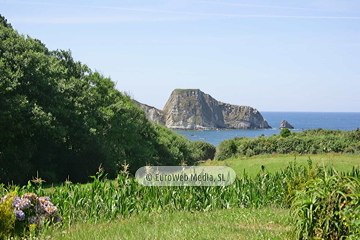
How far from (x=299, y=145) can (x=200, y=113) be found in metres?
137

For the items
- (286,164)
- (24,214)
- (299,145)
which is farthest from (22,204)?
(299,145)

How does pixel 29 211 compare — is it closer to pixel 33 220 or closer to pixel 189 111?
pixel 33 220

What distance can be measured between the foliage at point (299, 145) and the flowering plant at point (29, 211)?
27.1m

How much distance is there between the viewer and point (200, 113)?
171 metres

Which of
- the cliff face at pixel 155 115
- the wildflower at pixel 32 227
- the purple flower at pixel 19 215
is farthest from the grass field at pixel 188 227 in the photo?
the cliff face at pixel 155 115

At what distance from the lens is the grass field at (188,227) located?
215 inches

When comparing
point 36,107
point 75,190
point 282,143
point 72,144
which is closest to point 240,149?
point 282,143

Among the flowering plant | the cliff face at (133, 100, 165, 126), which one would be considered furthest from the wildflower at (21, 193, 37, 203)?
the cliff face at (133, 100, 165, 126)

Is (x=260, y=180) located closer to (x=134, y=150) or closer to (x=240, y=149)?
(x=134, y=150)

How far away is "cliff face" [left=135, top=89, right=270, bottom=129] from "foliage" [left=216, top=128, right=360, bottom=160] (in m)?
121

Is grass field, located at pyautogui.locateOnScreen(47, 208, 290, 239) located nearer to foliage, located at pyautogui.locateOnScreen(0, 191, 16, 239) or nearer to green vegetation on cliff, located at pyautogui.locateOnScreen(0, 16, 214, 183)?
foliage, located at pyautogui.locateOnScreen(0, 191, 16, 239)

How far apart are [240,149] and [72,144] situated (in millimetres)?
20196

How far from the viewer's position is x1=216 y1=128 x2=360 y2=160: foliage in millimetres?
31688

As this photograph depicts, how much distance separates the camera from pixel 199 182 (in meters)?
9.12
